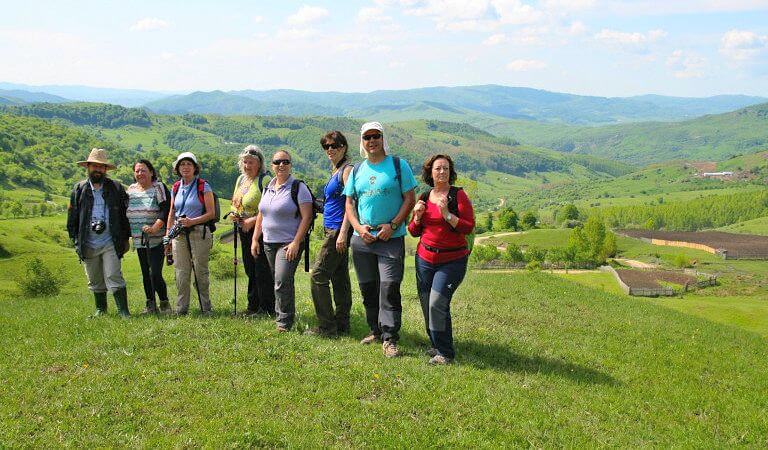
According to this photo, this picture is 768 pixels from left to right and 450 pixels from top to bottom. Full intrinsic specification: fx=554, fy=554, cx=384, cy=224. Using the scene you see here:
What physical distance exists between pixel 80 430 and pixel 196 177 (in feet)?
18.6

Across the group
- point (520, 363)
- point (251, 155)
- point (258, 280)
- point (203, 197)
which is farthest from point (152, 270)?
point (520, 363)

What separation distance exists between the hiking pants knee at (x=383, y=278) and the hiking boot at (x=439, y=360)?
722 millimetres

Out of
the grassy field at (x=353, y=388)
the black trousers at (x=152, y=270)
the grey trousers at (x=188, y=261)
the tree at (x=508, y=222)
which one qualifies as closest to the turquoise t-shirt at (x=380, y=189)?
the grassy field at (x=353, y=388)

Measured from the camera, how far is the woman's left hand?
9219 mm

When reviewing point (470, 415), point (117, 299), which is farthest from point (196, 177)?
point (470, 415)

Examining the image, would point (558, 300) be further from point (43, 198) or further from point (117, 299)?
point (43, 198)

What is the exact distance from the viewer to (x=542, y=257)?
96.4m

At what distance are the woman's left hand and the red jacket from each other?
6.87ft

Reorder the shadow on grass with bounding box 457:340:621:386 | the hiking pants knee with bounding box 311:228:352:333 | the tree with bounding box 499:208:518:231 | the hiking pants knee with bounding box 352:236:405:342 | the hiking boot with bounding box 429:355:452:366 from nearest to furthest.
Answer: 1. the hiking pants knee with bounding box 352:236:405:342
2. the hiking boot with bounding box 429:355:452:366
3. the hiking pants knee with bounding box 311:228:352:333
4. the shadow on grass with bounding box 457:340:621:386
5. the tree with bounding box 499:208:518:231

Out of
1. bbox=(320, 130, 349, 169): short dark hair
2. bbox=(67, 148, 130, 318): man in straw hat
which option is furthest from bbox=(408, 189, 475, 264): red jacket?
bbox=(67, 148, 130, 318): man in straw hat

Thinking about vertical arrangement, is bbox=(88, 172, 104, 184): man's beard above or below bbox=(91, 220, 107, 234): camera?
above

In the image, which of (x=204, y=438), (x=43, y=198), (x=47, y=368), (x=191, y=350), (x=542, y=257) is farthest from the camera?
(x=43, y=198)

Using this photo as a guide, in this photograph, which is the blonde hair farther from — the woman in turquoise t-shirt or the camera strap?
the woman in turquoise t-shirt

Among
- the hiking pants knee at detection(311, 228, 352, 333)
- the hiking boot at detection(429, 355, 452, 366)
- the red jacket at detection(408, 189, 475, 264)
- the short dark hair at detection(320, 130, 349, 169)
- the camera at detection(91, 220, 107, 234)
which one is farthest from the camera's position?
the camera at detection(91, 220, 107, 234)
